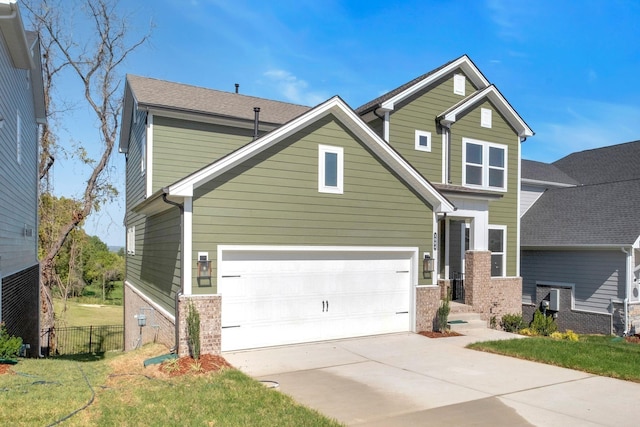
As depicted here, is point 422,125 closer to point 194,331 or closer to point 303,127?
point 303,127

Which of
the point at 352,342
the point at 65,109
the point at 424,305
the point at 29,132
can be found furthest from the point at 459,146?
the point at 65,109

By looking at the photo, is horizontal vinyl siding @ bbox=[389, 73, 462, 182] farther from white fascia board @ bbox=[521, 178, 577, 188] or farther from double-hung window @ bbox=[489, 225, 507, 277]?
white fascia board @ bbox=[521, 178, 577, 188]

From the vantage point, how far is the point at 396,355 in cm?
951

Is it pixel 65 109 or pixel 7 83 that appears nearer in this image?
pixel 7 83

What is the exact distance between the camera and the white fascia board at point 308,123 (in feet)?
29.7

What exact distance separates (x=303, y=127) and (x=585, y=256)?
12579mm

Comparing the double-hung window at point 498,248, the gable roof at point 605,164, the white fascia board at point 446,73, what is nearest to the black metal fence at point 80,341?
the white fascia board at point 446,73

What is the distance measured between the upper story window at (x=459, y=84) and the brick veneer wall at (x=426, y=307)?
7626 millimetres

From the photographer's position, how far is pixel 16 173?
12438mm

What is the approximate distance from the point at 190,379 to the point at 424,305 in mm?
6398

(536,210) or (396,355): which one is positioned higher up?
(536,210)

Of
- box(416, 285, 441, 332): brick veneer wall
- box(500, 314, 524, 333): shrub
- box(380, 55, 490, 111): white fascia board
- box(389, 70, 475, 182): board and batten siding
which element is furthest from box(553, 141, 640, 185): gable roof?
box(416, 285, 441, 332): brick veneer wall

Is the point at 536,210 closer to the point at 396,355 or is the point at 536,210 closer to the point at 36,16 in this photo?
the point at 396,355

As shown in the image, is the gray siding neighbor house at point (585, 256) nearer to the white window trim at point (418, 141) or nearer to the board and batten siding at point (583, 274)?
the board and batten siding at point (583, 274)
